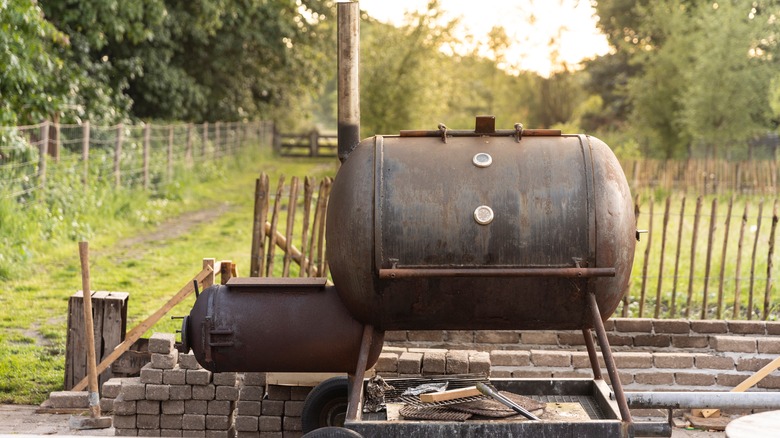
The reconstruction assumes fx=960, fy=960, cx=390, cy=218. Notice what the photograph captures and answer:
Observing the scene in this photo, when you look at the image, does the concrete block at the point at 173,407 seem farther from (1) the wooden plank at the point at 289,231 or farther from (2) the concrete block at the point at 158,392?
(1) the wooden plank at the point at 289,231

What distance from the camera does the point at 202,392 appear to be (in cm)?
634

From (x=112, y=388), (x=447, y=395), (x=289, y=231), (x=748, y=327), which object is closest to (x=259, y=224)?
(x=289, y=231)

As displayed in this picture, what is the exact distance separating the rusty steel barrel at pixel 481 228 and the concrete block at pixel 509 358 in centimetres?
188

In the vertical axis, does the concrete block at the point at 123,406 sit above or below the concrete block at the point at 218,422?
above

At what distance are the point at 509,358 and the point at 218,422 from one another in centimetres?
214

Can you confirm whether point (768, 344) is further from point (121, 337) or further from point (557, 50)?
point (557, 50)

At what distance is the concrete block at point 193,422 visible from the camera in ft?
20.8

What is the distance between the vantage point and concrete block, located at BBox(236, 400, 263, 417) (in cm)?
631

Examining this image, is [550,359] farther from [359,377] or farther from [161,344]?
[161,344]

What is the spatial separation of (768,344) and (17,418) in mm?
5547

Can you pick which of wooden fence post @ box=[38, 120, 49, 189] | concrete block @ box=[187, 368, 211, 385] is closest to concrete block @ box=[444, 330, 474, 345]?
concrete block @ box=[187, 368, 211, 385]

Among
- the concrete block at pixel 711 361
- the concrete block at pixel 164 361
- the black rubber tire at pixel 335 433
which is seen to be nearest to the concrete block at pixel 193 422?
the concrete block at pixel 164 361

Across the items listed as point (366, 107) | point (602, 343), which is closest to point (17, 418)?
point (602, 343)

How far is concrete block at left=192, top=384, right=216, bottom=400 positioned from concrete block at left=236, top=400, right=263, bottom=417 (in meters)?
0.21
